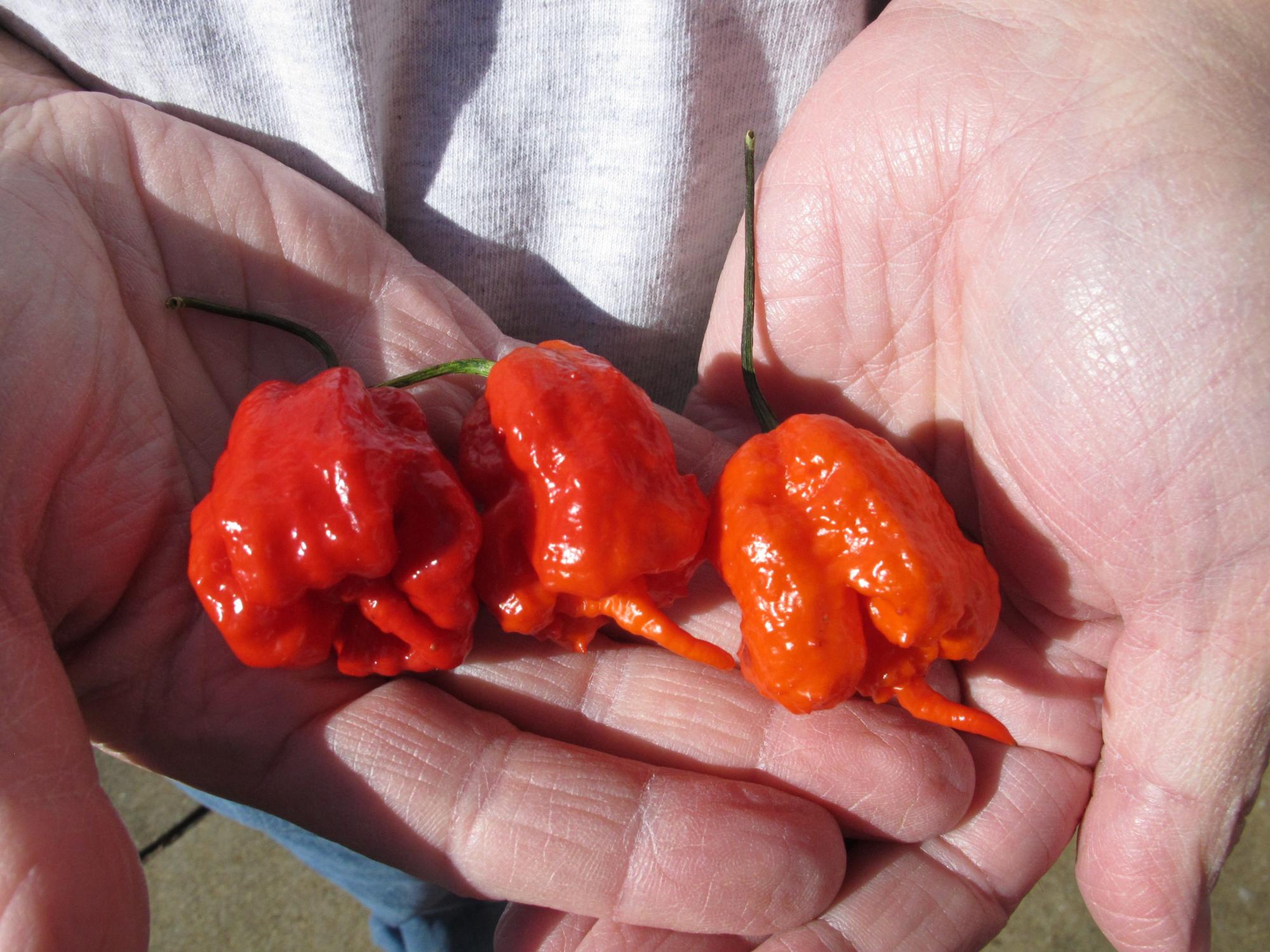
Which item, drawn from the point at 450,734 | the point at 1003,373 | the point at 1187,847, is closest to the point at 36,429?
the point at 450,734

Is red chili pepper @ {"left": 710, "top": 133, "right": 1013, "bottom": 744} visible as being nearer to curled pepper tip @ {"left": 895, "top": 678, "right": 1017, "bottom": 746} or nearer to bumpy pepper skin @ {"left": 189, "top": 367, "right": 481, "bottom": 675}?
curled pepper tip @ {"left": 895, "top": 678, "right": 1017, "bottom": 746}

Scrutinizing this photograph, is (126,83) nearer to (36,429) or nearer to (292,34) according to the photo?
(292,34)

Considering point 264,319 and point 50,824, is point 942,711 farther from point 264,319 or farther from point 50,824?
point 264,319

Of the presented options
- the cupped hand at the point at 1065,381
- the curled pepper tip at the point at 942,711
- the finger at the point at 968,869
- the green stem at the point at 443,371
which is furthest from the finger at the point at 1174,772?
the green stem at the point at 443,371

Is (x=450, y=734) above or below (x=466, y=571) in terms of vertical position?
below

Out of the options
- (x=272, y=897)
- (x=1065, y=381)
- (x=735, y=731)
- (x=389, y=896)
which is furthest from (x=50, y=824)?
(x=272, y=897)

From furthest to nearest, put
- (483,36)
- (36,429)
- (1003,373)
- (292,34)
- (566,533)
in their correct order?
1. (483,36)
2. (292,34)
3. (1003,373)
4. (566,533)
5. (36,429)

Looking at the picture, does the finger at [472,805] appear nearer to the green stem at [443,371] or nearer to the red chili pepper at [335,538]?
the red chili pepper at [335,538]
